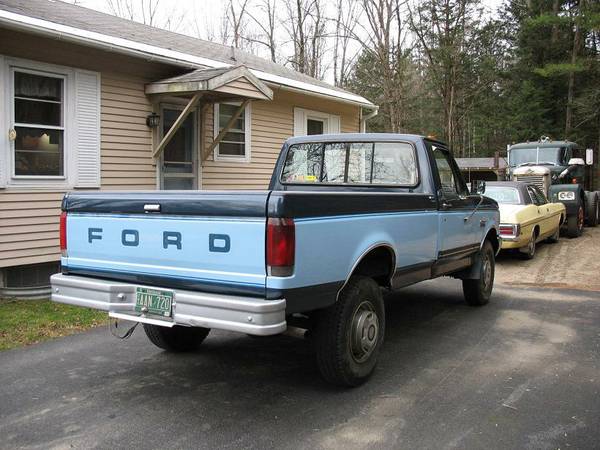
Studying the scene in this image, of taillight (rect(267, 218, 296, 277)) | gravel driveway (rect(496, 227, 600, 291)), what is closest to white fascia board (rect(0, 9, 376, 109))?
taillight (rect(267, 218, 296, 277))

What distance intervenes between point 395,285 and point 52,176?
5.66m

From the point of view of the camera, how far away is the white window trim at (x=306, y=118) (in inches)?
513

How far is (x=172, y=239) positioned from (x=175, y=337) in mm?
1667

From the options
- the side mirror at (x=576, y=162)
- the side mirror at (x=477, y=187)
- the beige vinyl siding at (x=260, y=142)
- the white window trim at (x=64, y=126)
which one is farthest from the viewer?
the side mirror at (x=576, y=162)

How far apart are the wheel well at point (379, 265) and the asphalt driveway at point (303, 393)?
79 centimetres

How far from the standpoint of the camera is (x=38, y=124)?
26.1 ft

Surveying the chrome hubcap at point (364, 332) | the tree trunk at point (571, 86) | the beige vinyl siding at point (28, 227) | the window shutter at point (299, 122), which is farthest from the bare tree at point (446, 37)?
the chrome hubcap at point (364, 332)

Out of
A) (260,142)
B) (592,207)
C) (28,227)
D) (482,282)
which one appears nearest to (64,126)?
(28,227)

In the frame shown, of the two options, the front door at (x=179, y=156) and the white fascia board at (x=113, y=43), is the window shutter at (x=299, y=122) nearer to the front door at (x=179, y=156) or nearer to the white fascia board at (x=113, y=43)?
the white fascia board at (x=113, y=43)

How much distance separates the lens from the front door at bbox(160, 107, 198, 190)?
10.1 m

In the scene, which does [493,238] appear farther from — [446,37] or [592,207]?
[446,37]

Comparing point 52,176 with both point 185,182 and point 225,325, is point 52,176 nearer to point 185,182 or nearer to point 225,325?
point 185,182

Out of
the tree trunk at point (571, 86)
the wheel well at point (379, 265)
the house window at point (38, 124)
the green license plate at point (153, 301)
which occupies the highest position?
the tree trunk at point (571, 86)

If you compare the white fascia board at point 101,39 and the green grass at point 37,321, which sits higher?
the white fascia board at point 101,39
